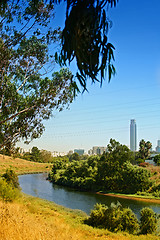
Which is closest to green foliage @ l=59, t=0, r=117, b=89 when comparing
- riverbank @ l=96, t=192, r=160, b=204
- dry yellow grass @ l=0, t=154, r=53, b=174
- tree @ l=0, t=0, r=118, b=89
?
tree @ l=0, t=0, r=118, b=89

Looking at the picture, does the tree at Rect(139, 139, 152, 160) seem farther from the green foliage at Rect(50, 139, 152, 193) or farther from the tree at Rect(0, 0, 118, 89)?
the tree at Rect(0, 0, 118, 89)

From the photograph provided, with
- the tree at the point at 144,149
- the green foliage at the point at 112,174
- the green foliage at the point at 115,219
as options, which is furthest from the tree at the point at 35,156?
the green foliage at the point at 115,219

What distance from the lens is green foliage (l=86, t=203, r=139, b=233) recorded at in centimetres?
1365

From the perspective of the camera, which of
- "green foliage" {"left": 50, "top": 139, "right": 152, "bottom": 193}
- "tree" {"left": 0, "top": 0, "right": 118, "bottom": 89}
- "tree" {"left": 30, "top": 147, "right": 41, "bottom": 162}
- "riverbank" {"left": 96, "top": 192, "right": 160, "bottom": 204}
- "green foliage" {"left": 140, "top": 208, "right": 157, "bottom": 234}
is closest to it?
"tree" {"left": 0, "top": 0, "right": 118, "bottom": 89}

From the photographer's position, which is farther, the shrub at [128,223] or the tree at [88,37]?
the shrub at [128,223]

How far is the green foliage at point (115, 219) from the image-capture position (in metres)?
13.6

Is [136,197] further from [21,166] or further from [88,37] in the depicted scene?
[21,166]

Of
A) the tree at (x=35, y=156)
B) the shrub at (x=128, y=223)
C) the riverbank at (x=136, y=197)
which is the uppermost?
the tree at (x=35, y=156)

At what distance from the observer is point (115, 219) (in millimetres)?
13719

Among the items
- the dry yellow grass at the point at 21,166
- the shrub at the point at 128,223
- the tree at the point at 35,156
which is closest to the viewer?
the shrub at the point at 128,223

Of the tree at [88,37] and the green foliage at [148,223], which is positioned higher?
the tree at [88,37]

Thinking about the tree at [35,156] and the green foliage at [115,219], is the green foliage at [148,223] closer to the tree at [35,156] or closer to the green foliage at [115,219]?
the green foliage at [115,219]

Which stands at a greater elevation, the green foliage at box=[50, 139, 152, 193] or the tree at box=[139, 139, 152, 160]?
the tree at box=[139, 139, 152, 160]

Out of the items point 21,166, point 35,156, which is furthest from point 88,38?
point 35,156
